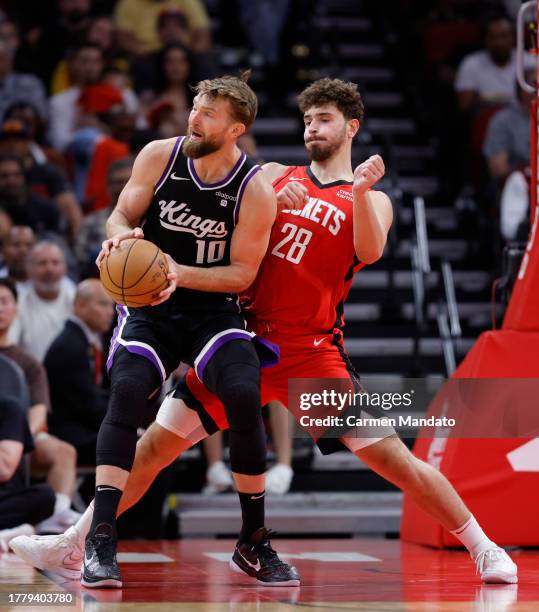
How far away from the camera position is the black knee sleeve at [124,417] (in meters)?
5.18

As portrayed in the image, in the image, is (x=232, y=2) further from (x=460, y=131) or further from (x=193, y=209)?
(x=193, y=209)

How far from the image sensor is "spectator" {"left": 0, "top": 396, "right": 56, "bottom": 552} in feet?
24.3

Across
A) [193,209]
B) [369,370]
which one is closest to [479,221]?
[369,370]

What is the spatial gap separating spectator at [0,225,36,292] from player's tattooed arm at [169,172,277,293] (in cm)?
448

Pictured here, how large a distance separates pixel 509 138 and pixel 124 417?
6976 mm

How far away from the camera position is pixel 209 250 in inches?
220

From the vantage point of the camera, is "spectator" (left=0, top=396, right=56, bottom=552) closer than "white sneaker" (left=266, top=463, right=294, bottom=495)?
Yes

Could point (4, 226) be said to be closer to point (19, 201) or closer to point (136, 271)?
point (19, 201)

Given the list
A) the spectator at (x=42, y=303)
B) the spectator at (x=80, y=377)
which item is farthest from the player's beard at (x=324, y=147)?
the spectator at (x=42, y=303)

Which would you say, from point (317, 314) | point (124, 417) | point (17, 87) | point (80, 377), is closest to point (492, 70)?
point (17, 87)

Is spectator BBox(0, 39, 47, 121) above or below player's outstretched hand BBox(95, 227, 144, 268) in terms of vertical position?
above

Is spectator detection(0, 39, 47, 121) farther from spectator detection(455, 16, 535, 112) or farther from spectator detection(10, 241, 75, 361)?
spectator detection(455, 16, 535, 112)

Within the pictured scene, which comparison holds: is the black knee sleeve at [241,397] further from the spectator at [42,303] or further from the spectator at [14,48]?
the spectator at [14,48]

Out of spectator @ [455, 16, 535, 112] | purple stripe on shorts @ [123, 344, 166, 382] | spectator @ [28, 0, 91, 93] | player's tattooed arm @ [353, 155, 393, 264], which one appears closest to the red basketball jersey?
player's tattooed arm @ [353, 155, 393, 264]
